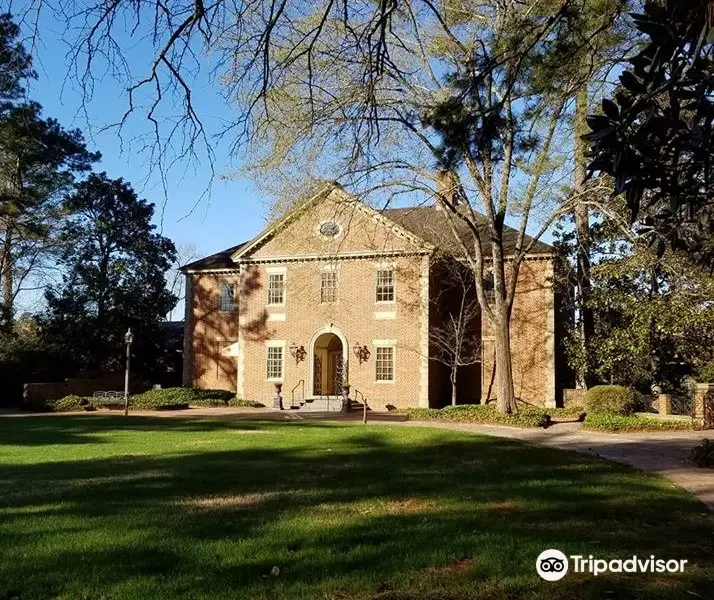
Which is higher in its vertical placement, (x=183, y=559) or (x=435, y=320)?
(x=435, y=320)

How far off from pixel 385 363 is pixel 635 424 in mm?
12614

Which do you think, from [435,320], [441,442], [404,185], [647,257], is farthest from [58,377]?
[647,257]

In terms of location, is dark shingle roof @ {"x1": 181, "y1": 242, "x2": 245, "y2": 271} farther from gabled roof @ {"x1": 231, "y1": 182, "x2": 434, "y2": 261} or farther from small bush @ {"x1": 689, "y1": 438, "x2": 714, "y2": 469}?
small bush @ {"x1": 689, "y1": 438, "x2": 714, "y2": 469}

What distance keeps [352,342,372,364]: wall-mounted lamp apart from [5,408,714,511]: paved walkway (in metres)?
4.39

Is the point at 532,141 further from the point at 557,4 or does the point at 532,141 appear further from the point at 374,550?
the point at 374,550

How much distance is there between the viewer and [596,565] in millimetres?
5426

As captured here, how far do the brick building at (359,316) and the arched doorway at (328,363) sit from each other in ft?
0.18

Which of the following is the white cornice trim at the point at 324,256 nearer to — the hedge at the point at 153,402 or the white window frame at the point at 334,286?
the white window frame at the point at 334,286

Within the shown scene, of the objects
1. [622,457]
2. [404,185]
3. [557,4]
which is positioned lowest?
[622,457]

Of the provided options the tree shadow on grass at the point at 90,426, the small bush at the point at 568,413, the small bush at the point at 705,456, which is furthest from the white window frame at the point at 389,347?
the small bush at the point at 705,456

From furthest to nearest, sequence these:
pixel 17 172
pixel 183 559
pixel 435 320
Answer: pixel 435 320
pixel 17 172
pixel 183 559

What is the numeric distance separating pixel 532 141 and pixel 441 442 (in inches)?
325

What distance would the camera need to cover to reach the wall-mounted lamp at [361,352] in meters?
31.2

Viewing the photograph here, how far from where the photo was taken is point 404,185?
858 inches
